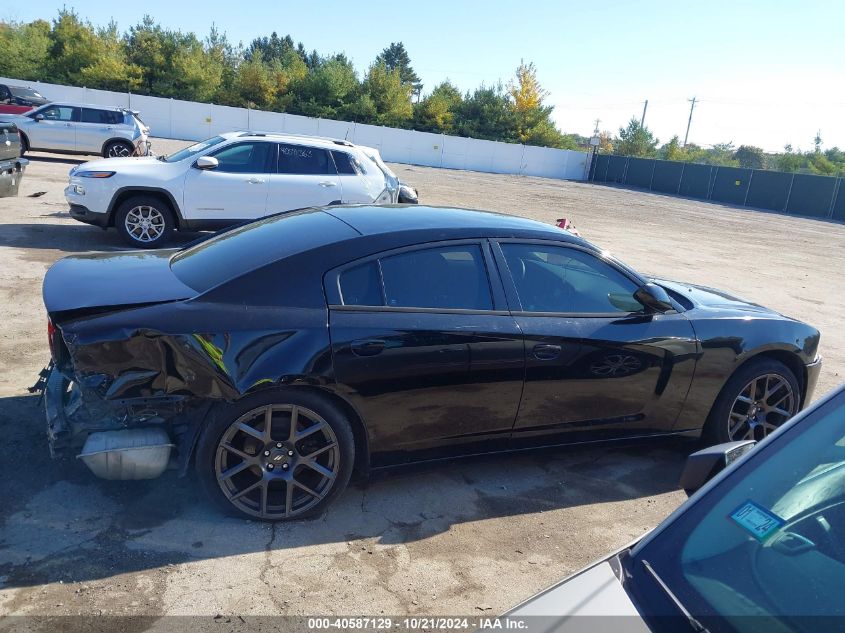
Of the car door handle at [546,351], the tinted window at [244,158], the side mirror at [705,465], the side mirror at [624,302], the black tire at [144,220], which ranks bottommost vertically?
the black tire at [144,220]

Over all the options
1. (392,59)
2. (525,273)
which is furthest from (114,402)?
(392,59)

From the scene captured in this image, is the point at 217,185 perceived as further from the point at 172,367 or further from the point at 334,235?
the point at 172,367

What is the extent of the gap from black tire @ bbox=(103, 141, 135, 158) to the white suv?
11.1 m

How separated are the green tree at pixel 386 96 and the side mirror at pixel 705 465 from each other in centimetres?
5207

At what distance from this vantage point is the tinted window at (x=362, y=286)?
12.2ft

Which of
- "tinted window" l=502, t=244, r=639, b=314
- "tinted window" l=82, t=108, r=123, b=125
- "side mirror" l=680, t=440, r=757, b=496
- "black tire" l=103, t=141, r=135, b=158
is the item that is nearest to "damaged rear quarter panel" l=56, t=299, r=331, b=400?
"tinted window" l=502, t=244, r=639, b=314

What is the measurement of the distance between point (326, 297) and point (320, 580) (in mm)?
1429

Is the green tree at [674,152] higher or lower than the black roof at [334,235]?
higher

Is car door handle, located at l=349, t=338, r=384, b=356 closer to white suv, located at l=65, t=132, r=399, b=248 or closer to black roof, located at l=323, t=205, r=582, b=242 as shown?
black roof, located at l=323, t=205, r=582, b=242

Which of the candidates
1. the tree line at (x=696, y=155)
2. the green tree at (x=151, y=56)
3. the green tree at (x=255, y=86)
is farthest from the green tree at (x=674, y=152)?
the green tree at (x=151, y=56)

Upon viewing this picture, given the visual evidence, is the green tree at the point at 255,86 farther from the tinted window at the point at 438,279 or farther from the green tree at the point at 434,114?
the tinted window at the point at 438,279

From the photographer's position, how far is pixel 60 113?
19.6 meters

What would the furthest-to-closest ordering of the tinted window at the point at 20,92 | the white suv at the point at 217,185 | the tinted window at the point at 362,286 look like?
1. the tinted window at the point at 20,92
2. the white suv at the point at 217,185
3. the tinted window at the point at 362,286

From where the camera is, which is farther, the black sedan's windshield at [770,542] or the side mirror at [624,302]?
the side mirror at [624,302]
